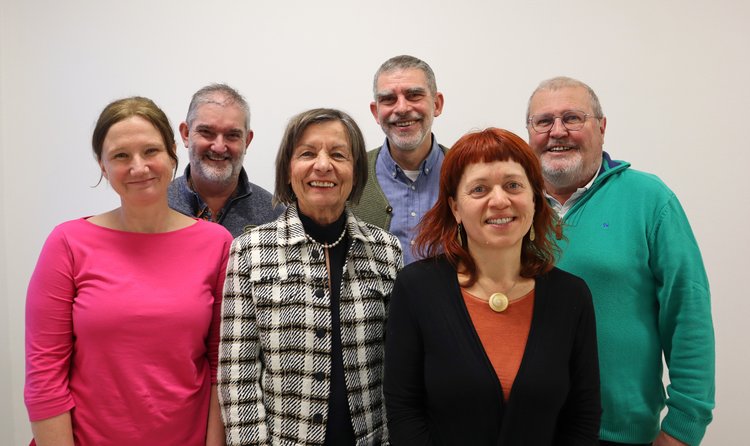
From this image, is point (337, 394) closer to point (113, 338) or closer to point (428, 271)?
point (428, 271)

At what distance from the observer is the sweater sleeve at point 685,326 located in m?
1.68

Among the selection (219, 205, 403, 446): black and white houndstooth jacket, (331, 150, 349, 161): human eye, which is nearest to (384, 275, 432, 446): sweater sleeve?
(219, 205, 403, 446): black and white houndstooth jacket

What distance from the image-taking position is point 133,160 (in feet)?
5.20

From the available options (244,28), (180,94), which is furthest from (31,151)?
(244,28)

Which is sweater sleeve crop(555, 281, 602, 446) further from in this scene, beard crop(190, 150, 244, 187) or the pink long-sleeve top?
beard crop(190, 150, 244, 187)

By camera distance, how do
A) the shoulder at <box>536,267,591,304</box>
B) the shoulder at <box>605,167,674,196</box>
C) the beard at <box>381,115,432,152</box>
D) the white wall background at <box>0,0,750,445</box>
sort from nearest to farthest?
the shoulder at <box>536,267,591,304</box>
the shoulder at <box>605,167,674,196</box>
the beard at <box>381,115,432,152</box>
the white wall background at <box>0,0,750,445</box>

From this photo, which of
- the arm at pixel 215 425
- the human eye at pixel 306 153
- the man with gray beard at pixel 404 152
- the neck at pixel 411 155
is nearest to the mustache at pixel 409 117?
the man with gray beard at pixel 404 152

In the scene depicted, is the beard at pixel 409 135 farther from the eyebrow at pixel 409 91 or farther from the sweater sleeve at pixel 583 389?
the sweater sleeve at pixel 583 389

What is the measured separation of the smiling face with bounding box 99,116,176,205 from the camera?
1.58 m

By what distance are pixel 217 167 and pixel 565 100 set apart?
1.45 m

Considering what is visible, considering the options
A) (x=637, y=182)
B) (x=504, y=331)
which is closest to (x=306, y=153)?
(x=504, y=331)

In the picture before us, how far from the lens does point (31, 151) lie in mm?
3049

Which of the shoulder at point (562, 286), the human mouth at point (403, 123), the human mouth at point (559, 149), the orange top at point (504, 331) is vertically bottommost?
the orange top at point (504, 331)

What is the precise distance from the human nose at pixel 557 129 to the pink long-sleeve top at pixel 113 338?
1326 millimetres
